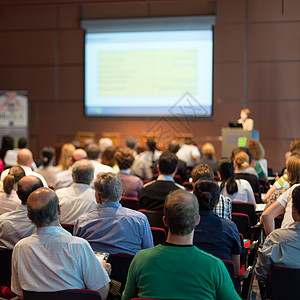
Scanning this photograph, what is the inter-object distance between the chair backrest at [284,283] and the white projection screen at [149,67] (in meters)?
8.77

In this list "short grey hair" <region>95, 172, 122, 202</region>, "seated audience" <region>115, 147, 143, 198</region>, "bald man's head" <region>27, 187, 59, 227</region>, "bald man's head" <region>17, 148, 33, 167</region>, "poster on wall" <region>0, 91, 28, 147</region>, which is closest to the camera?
"bald man's head" <region>27, 187, 59, 227</region>

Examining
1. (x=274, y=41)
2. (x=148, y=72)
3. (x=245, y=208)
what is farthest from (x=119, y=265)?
(x=274, y=41)

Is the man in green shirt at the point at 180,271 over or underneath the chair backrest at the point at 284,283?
over

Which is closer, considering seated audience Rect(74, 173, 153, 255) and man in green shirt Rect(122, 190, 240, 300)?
Answer: man in green shirt Rect(122, 190, 240, 300)

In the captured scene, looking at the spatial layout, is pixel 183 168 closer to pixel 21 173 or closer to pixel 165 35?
pixel 21 173

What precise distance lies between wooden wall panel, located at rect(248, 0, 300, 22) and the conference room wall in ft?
0.08

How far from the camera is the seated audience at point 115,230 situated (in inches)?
120

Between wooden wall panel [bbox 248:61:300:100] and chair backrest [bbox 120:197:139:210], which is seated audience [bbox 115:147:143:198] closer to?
chair backrest [bbox 120:197:139:210]

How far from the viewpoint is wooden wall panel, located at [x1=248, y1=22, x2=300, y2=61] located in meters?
10.7

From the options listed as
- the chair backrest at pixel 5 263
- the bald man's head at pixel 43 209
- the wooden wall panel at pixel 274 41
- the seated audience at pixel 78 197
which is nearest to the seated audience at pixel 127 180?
the seated audience at pixel 78 197

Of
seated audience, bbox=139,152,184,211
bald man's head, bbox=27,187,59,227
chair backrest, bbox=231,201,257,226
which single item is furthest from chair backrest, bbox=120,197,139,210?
bald man's head, bbox=27,187,59,227

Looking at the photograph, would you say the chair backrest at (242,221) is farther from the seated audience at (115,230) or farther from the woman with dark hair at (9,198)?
the woman with dark hair at (9,198)

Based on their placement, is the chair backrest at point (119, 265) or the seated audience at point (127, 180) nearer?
the chair backrest at point (119, 265)

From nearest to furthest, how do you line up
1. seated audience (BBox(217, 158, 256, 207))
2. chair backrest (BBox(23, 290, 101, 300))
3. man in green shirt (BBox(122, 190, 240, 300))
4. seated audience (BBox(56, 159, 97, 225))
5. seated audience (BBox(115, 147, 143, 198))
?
man in green shirt (BBox(122, 190, 240, 300))
chair backrest (BBox(23, 290, 101, 300))
seated audience (BBox(56, 159, 97, 225))
seated audience (BBox(217, 158, 256, 207))
seated audience (BBox(115, 147, 143, 198))
